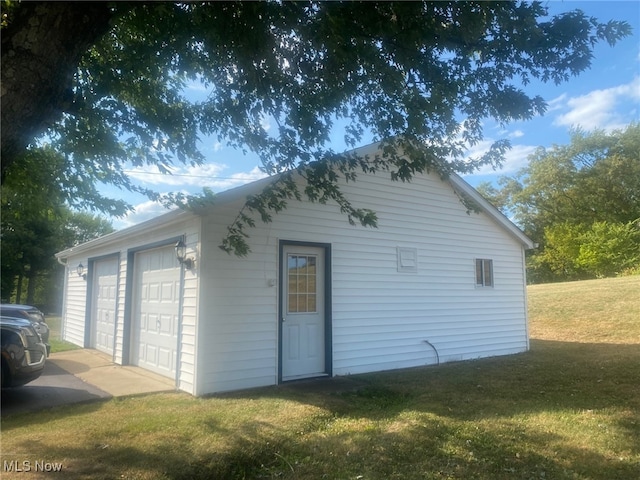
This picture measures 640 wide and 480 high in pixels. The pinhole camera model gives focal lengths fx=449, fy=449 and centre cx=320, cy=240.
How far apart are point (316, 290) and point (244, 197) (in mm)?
2188

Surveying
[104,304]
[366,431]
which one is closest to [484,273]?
[366,431]

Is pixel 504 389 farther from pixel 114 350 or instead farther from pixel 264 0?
pixel 114 350

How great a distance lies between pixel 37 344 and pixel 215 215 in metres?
3.25

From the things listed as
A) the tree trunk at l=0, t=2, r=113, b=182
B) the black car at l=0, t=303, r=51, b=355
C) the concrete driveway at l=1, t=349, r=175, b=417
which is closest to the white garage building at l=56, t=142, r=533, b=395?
the concrete driveway at l=1, t=349, r=175, b=417

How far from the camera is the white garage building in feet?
23.3

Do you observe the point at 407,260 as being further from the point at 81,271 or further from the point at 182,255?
the point at 81,271

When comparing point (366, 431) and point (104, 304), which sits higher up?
point (104, 304)

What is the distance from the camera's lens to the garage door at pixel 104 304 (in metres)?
10.8

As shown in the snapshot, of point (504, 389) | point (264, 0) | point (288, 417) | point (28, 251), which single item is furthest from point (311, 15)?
point (28, 251)

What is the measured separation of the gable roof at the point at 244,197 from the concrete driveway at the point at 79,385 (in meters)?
2.71

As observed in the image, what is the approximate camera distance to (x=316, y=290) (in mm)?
8242

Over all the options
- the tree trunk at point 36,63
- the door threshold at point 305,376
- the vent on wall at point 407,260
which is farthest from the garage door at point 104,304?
the tree trunk at point 36,63

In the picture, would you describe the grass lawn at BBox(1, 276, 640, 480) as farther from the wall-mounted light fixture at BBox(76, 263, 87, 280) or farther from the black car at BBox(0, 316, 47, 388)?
the wall-mounted light fixture at BBox(76, 263, 87, 280)

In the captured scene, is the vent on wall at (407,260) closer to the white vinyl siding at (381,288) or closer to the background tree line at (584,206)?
the white vinyl siding at (381,288)
